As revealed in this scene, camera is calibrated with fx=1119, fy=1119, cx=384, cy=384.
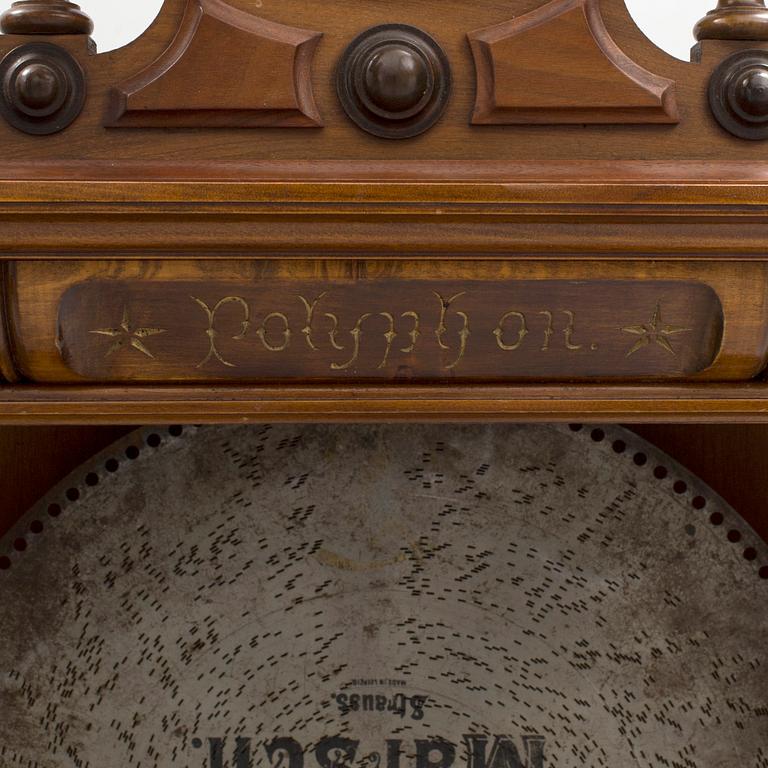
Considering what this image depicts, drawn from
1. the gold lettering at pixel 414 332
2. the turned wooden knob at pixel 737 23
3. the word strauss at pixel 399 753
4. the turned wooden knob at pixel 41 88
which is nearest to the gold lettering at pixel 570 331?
the gold lettering at pixel 414 332

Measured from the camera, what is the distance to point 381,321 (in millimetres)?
840

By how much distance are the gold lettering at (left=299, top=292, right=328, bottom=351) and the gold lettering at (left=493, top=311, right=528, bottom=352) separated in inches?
5.3

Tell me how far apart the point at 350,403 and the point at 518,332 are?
5.4 inches

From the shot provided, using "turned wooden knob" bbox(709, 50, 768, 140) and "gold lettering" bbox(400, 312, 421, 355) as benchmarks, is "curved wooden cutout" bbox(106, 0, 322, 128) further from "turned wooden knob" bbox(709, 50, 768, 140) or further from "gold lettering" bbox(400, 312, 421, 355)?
"turned wooden knob" bbox(709, 50, 768, 140)

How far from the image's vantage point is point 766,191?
0.80 m

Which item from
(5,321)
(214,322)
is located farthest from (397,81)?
(5,321)

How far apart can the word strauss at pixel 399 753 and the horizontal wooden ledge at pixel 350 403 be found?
18.1 inches

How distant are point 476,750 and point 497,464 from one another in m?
0.30

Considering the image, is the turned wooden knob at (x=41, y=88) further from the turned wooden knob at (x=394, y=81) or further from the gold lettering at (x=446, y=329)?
the gold lettering at (x=446, y=329)

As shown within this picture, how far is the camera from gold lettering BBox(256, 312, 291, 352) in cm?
84

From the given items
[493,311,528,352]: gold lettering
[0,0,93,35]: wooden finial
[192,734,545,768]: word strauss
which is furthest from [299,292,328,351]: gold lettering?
[192,734,545,768]: word strauss

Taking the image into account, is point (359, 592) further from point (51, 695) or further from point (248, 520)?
point (51, 695)

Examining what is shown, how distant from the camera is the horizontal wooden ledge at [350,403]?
2.77ft

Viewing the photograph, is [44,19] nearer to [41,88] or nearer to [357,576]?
[41,88]
